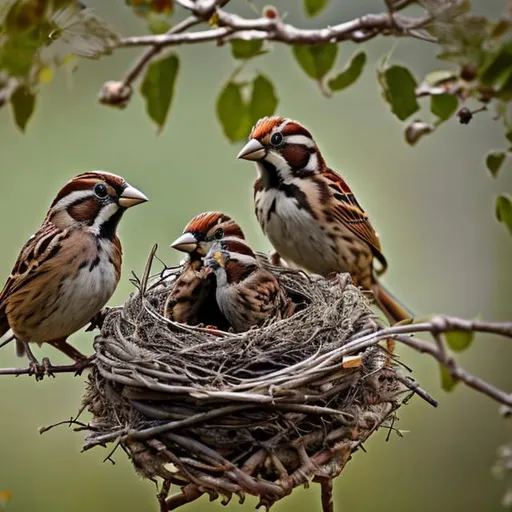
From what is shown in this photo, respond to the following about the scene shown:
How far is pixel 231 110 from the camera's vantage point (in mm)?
2902

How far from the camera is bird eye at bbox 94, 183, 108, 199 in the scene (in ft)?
10.5

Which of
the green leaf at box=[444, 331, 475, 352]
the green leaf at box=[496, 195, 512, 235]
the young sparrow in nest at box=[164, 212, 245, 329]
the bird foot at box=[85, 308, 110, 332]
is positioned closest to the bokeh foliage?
the green leaf at box=[496, 195, 512, 235]

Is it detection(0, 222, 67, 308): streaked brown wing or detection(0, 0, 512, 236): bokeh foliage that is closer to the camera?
detection(0, 0, 512, 236): bokeh foliage

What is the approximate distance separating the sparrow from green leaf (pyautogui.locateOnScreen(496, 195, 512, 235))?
1.22 meters

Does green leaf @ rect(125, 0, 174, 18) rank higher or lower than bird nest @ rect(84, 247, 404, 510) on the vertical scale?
higher

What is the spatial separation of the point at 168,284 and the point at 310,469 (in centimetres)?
137

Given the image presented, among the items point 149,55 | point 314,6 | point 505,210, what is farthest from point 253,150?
point 505,210

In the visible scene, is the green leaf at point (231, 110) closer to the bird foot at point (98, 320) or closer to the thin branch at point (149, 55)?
the thin branch at point (149, 55)

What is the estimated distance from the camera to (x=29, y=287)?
3.20m

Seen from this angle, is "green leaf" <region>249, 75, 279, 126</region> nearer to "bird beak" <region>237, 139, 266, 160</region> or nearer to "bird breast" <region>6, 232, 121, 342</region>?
"bird beak" <region>237, 139, 266, 160</region>

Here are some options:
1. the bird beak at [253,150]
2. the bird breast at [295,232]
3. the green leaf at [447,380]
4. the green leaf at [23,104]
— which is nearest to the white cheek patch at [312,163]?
the bird breast at [295,232]

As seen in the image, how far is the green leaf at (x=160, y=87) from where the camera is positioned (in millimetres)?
2693

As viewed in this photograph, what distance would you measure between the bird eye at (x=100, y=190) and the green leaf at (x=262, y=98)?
0.57m

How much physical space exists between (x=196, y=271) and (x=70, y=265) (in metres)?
0.56
